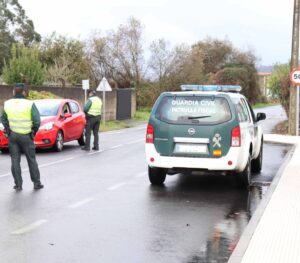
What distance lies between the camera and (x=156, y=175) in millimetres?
11062

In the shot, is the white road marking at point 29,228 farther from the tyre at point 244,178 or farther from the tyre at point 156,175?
the tyre at point 244,178

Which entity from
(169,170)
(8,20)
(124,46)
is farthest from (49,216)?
(8,20)

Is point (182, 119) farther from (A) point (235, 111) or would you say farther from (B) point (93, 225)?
(B) point (93, 225)

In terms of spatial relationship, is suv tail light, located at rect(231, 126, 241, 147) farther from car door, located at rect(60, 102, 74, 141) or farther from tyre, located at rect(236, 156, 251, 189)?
car door, located at rect(60, 102, 74, 141)

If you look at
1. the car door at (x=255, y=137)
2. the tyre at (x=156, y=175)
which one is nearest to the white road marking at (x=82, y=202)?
the tyre at (x=156, y=175)

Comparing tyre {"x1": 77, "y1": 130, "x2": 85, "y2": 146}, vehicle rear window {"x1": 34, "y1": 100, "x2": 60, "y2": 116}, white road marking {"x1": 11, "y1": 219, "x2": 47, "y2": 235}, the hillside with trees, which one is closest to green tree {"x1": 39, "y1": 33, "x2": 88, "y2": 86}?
the hillside with trees

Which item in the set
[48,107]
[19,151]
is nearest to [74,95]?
[48,107]

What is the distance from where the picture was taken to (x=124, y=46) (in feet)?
161

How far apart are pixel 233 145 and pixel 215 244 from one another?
3569mm

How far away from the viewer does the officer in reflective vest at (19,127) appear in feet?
33.6

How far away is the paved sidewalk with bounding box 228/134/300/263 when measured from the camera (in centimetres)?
602

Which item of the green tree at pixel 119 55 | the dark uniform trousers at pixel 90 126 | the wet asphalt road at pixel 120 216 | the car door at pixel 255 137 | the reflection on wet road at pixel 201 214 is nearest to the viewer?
the wet asphalt road at pixel 120 216

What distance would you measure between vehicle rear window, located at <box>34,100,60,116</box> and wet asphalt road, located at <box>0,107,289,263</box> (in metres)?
4.02

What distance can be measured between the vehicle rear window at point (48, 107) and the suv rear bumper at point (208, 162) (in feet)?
24.6
